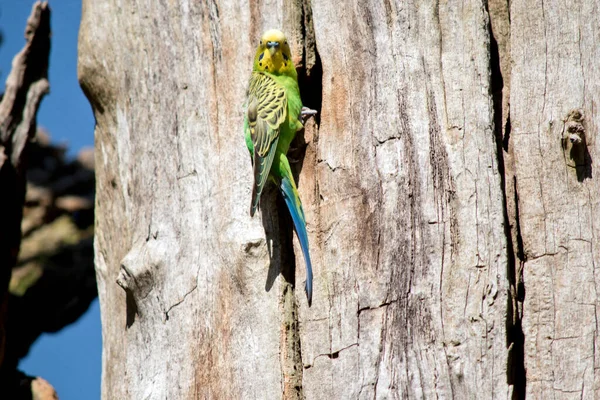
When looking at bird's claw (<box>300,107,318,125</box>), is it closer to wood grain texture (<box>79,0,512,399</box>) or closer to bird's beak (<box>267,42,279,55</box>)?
wood grain texture (<box>79,0,512,399</box>)

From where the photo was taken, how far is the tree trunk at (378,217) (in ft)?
8.67

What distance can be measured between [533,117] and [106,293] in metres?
2.44

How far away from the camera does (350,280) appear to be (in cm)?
281

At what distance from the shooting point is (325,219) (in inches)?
116

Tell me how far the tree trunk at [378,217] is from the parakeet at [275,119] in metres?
0.07

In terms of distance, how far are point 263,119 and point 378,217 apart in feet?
2.56

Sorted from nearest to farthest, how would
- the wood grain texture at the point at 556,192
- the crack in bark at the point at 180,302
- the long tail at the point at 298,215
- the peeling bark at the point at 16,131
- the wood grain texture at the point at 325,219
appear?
the wood grain texture at the point at 556,192 → the wood grain texture at the point at 325,219 → the long tail at the point at 298,215 → the crack in bark at the point at 180,302 → the peeling bark at the point at 16,131

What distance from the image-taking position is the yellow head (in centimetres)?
314

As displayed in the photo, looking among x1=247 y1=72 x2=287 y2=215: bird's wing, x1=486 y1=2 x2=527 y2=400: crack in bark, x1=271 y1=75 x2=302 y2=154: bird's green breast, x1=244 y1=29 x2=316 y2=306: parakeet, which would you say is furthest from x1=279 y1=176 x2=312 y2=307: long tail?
x1=486 y1=2 x2=527 y2=400: crack in bark

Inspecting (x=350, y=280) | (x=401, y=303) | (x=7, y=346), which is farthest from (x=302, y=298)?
(x=7, y=346)

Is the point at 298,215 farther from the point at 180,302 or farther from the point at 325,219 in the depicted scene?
the point at 180,302

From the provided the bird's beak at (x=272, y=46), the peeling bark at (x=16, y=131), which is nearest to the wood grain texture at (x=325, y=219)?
the bird's beak at (x=272, y=46)

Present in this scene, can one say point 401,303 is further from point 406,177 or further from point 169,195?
point 169,195

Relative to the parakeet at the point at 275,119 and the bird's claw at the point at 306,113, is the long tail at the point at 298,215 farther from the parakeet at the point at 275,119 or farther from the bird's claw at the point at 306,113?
the bird's claw at the point at 306,113
